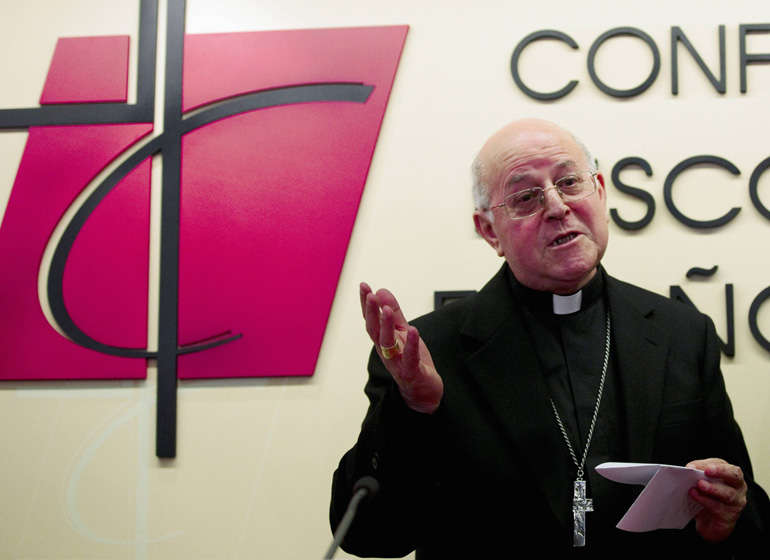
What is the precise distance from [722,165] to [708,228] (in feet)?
0.70

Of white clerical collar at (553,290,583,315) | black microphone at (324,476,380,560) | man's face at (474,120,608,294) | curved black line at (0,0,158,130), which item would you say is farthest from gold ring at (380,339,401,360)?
curved black line at (0,0,158,130)

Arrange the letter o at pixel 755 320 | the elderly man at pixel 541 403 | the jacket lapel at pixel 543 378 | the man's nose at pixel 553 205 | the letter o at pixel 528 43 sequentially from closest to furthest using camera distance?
1. the elderly man at pixel 541 403
2. the jacket lapel at pixel 543 378
3. the man's nose at pixel 553 205
4. the letter o at pixel 755 320
5. the letter o at pixel 528 43

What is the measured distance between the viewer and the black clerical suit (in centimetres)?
157

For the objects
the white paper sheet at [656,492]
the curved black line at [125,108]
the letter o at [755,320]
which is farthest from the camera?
the curved black line at [125,108]

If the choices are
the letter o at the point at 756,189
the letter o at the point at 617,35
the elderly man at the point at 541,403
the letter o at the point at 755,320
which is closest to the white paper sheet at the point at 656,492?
the elderly man at the point at 541,403

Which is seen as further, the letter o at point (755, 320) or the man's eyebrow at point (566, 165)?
the letter o at point (755, 320)

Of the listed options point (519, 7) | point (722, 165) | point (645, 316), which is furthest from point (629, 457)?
point (519, 7)

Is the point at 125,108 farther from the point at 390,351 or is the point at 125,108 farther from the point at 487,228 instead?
the point at 390,351

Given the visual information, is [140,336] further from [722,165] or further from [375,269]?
[722,165]

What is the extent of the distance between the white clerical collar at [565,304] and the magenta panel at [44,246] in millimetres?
1398

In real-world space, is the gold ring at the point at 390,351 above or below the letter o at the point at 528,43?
below

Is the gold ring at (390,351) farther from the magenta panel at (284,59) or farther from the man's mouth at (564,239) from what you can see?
the magenta panel at (284,59)

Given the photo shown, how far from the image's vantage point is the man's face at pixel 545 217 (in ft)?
5.77

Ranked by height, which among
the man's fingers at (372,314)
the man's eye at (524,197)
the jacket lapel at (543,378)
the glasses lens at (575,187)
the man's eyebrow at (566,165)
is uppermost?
the man's eyebrow at (566,165)
